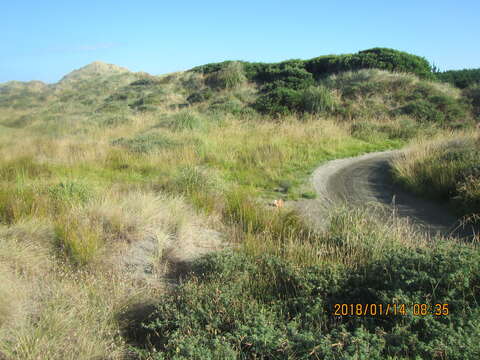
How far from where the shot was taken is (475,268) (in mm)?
3389

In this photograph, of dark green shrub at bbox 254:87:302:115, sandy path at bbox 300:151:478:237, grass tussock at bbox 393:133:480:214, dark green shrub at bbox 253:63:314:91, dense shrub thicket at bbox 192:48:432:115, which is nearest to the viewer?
sandy path at bbox 300:151:478:237

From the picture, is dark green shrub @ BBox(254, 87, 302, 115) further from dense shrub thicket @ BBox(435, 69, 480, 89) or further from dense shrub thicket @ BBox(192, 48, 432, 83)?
dense shrub thicket @ BBox(435, 69, 480, 89)

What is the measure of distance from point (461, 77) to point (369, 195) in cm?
2222

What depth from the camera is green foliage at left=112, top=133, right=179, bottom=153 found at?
34.9ft


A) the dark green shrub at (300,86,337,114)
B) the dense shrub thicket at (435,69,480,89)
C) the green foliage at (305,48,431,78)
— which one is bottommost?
the dark green shrub at (300,86,337,114)

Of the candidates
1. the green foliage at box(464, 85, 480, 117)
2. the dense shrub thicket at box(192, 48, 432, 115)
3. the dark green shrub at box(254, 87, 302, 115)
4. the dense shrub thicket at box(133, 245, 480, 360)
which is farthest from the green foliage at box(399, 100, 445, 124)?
the dense shrub thicket at box(133, 245, 480, 360)

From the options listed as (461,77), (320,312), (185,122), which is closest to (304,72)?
(461,77)

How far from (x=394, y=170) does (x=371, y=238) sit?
4388mm

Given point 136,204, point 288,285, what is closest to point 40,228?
point 136,204

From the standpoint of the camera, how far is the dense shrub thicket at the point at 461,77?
22627 millimetres

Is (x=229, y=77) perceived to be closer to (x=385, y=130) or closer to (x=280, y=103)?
(x=280, y=103)

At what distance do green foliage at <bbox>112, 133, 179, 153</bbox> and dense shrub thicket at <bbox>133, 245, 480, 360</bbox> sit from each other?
7058 mm

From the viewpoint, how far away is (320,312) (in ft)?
10.9

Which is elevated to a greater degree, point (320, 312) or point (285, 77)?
point (285, 77)
